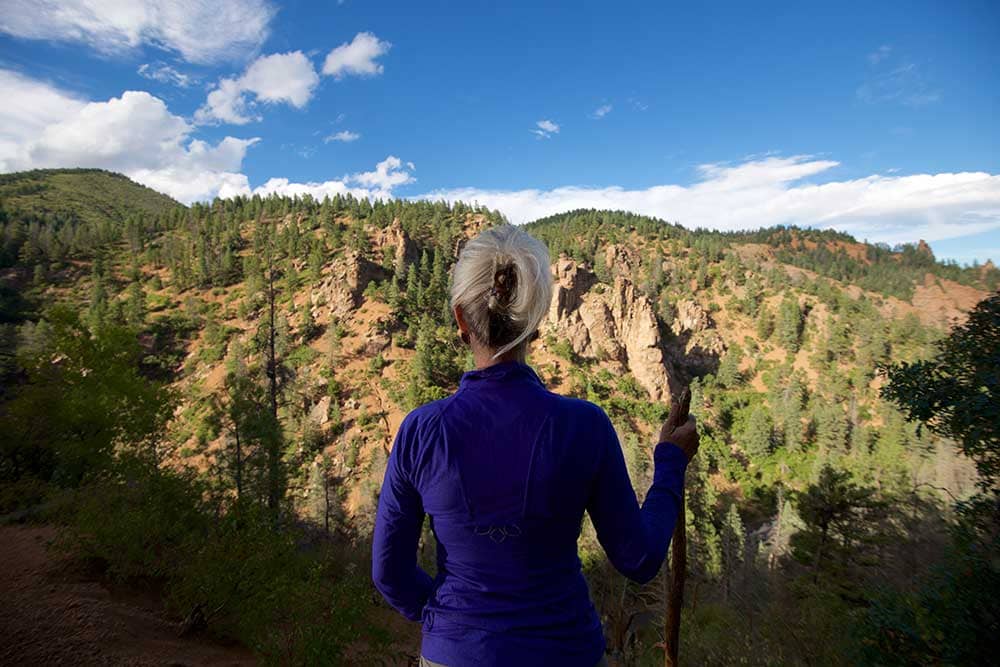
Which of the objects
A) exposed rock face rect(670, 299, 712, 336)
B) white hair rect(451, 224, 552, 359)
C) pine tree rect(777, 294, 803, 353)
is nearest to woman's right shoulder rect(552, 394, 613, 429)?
white hair rect(451, 224, 552, 359)

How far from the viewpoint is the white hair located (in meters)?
1.48

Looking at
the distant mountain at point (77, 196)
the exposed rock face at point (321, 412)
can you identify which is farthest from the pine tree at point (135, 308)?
Result: the distant mountain at point (77, 196)

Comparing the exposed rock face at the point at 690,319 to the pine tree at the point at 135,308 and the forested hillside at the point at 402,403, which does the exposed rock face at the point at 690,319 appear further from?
the pine tree at the point at 135,308

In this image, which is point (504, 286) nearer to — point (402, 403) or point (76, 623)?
point (76, 623)

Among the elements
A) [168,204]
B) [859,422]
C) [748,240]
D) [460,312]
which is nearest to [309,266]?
[460,312]

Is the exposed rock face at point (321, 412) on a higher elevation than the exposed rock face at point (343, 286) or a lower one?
lower

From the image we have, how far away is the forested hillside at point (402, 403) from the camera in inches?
328

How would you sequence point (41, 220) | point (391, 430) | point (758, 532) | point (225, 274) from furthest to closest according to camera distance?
point (41, 220) → point (225, 274) → point (391, 430) → point (758, 532)

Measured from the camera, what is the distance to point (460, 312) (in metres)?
1.56

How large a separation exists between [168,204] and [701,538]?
21654 centimetres

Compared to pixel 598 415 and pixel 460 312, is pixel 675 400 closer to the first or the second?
pixel 598 415

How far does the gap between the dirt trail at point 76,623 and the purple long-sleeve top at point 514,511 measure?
28.8 feet

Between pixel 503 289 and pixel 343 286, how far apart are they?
73.2 meters

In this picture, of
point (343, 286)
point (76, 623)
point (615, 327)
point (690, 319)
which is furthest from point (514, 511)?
point (690, 319)
